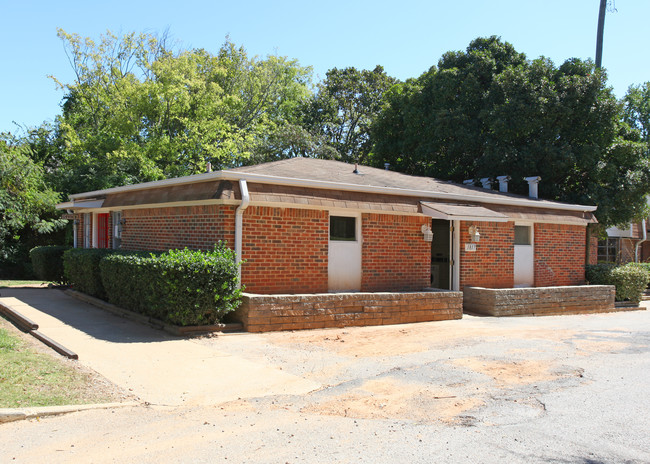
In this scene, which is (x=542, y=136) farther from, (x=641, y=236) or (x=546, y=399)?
(x=546, y=399)

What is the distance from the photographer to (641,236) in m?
28.6

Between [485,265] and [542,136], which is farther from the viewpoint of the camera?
[542,136]

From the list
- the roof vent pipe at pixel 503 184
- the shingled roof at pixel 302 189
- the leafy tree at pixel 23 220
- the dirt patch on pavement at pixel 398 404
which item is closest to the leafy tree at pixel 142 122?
the leafy tree at pixel 23 220

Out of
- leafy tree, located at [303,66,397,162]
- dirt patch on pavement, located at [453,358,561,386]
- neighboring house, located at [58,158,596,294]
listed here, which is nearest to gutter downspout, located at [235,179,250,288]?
neighboring house, located at [58,158,596,294]

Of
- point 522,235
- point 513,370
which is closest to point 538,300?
point 522,235

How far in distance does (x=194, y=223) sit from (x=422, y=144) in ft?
45.9

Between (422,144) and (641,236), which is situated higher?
(422,144)

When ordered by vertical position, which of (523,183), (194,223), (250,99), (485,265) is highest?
(250,99)

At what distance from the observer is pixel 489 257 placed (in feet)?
47.1

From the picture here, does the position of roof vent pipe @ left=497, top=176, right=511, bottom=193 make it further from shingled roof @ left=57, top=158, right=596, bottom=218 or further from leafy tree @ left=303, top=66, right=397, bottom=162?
leafy tree @ left=303, top=66, right=397, bottom=162

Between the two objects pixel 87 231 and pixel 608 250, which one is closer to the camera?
pixel 87 231

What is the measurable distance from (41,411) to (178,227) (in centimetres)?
710

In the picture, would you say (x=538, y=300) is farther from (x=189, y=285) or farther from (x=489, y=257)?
(x=189, y=285)

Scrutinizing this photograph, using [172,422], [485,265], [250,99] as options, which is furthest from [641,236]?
[172,422]
